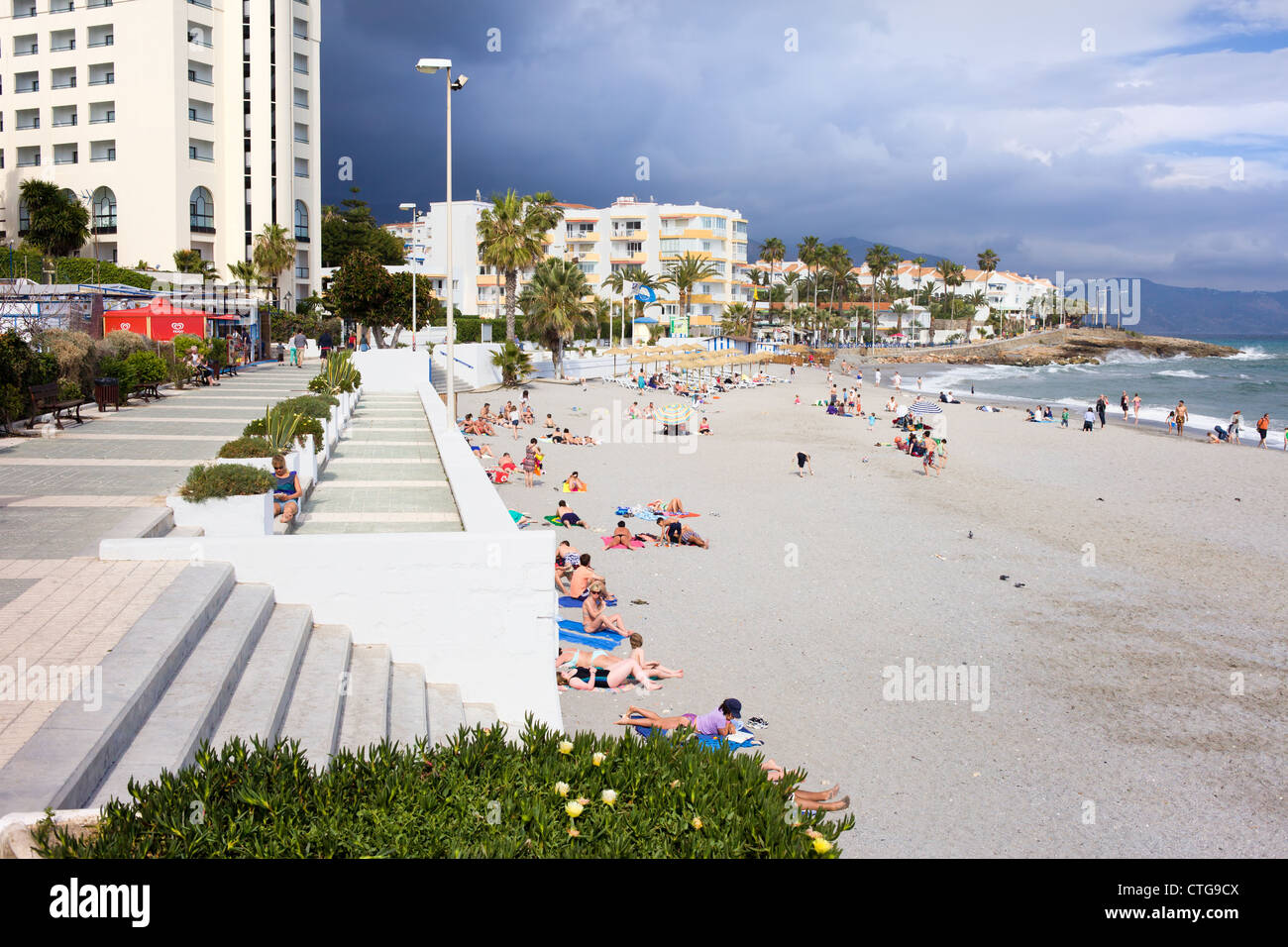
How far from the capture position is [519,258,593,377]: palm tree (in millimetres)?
49000

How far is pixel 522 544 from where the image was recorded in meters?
7.98

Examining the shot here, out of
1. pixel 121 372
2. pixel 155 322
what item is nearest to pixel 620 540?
pixel 121 372

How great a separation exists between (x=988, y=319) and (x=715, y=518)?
153799 mm

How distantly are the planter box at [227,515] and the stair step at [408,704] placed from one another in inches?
90.7

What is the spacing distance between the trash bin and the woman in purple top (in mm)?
15618

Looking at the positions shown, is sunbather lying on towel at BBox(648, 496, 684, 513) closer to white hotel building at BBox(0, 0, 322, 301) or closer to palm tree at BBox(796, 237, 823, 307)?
white hotel building at BBox(0, 0, 322, 301)

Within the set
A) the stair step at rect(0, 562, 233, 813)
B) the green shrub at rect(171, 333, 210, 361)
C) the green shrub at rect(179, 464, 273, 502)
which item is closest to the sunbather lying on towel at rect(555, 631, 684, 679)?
the green shrub at rect(179, 464, 273, 502)

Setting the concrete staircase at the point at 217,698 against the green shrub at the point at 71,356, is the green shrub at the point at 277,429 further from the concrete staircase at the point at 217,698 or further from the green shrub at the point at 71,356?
the green shrub at the point at 71,356

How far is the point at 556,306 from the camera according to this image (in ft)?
160

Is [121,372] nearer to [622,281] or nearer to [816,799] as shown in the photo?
[816,799]

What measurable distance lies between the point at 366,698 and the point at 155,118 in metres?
58.1

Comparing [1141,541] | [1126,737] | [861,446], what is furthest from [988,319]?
[1126,737]
